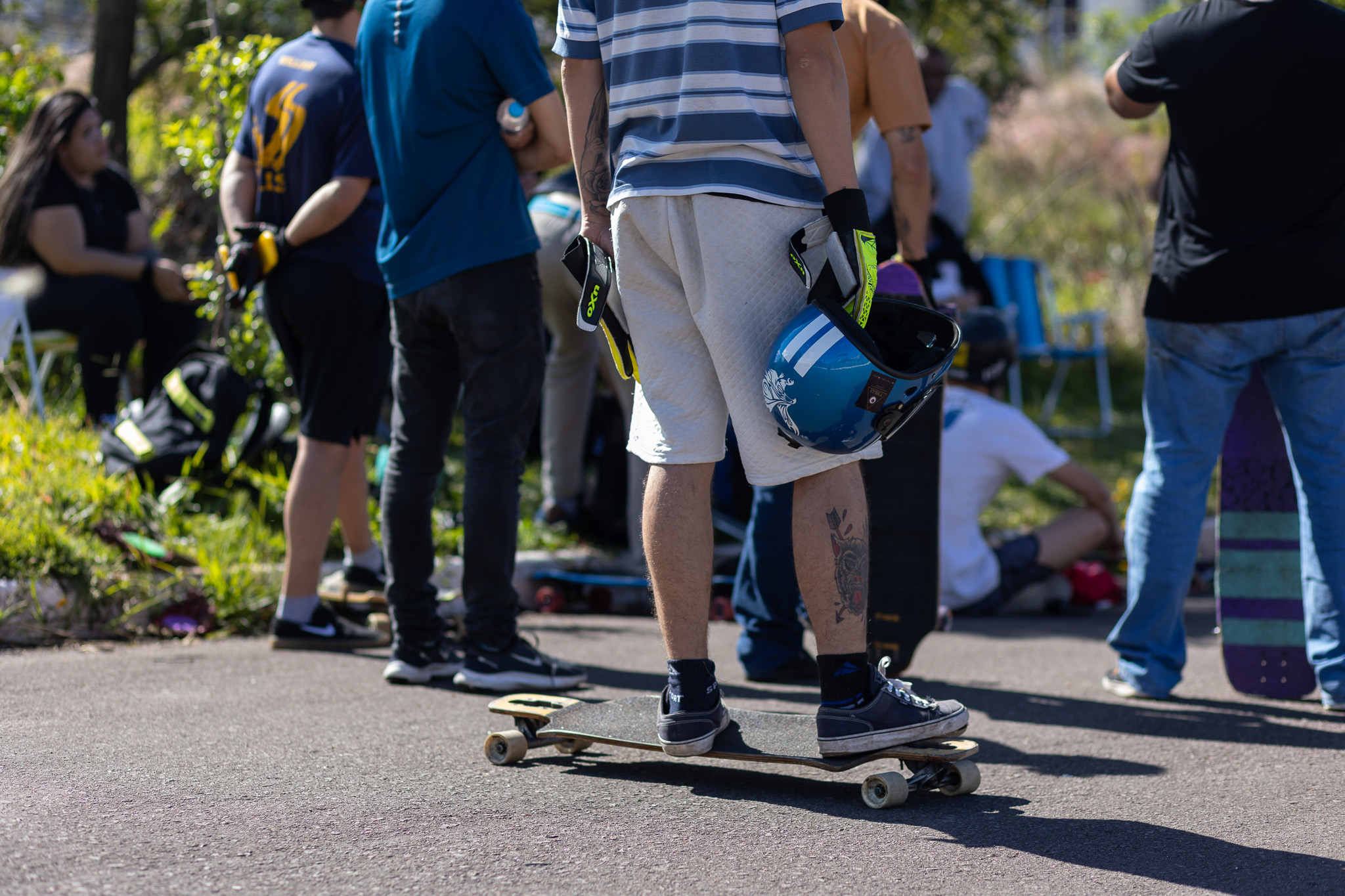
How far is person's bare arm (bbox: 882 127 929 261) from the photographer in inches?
173

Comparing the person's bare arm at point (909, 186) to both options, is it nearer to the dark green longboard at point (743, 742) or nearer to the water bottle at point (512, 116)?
the water bottle at point (512, 116)

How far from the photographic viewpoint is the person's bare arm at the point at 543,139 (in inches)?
154

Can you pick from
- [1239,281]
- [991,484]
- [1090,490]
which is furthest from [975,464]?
[1239,281]

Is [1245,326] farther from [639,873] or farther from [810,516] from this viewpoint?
[639,873]

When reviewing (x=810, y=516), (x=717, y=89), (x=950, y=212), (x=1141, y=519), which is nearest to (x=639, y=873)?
(x=810, y=516)

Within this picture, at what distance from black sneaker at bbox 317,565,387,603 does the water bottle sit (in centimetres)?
186

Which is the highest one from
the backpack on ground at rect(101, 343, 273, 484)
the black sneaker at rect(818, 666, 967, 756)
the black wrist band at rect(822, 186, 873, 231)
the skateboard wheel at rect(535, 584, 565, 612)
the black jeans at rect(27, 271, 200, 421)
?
the black wrist band at rect(822, 186, 873, 231)

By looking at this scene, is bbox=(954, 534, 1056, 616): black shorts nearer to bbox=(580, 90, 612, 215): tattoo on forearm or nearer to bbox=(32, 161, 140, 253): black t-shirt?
bbox=(580, 90, 612, 215): tattoo on forearm

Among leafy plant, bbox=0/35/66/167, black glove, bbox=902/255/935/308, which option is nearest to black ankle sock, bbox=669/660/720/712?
black glove, bbox=902/255/935/308

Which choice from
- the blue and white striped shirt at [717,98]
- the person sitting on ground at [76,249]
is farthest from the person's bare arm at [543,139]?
the person sitting on ground at [76,249]

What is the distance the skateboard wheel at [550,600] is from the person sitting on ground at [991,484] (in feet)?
5.22

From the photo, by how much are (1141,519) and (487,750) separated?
2.14m

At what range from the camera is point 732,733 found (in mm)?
3137

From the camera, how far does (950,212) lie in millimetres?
9281
